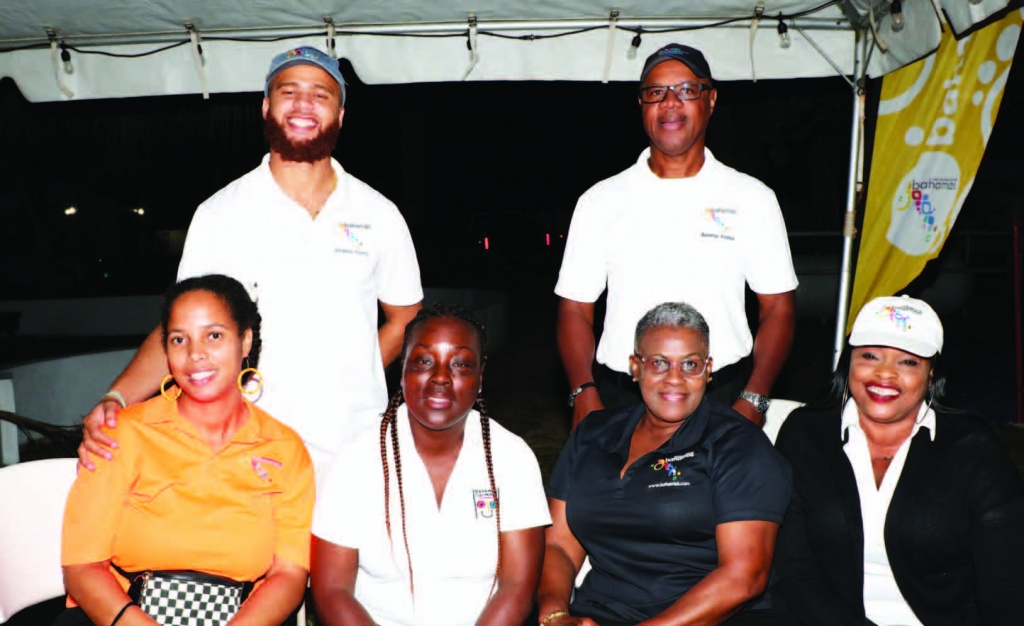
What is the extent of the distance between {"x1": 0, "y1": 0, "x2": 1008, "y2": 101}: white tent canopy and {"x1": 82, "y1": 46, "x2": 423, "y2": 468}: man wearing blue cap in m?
1.12

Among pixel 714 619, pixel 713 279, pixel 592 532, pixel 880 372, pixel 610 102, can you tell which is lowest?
pixel 714 619

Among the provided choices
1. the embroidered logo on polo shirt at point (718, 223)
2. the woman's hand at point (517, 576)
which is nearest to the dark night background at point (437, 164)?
the embroidered logo on polo shirt at point (718, 223)

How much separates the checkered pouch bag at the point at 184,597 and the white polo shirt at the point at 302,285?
753mm

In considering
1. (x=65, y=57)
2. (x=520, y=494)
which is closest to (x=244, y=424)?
(x=520, y=494)

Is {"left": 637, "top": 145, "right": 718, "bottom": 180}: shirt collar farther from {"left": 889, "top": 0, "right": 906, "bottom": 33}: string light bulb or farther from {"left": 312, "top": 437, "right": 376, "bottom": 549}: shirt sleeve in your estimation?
{"left": 312, "top": 437, "right": 376, "bottom": 549}: shirt sleeve

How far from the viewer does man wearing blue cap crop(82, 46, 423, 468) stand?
10.6 ft

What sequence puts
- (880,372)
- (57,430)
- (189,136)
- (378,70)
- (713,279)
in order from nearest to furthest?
(880,372) → (713,279) → (378,70) → (57,430) → (189,136)

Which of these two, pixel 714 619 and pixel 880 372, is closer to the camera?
pixel 714 619

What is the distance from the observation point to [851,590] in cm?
275

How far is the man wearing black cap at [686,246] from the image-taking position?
3498mm

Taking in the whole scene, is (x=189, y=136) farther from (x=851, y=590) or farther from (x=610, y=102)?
(x=610, y=102)

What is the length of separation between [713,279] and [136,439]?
2216 mm

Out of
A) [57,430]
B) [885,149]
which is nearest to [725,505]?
[885,149]

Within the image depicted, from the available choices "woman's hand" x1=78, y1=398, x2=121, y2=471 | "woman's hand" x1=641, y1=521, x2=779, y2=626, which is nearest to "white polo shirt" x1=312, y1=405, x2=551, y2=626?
"woman's hand" x1=641, y1=521, x2=779, y2=626
